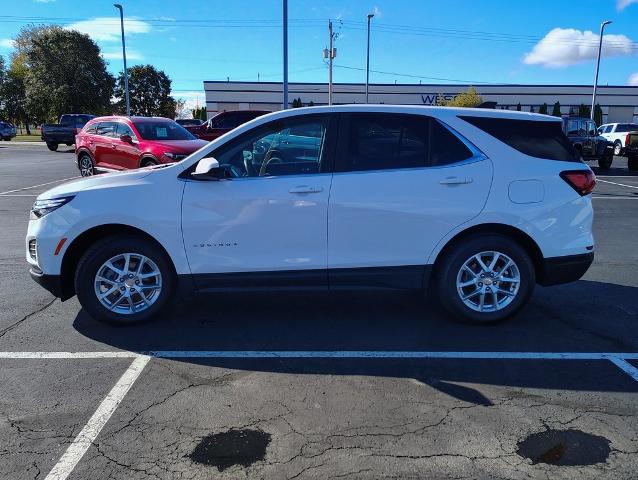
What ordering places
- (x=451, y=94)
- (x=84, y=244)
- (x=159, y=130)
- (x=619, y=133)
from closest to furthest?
(x=84, y=244), (x=159, y=130), (x=619, y=133), (x=451, y=94)

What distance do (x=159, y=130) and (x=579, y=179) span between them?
10889 mm

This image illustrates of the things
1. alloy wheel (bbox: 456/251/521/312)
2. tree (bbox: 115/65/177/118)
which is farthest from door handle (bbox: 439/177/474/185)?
tree (bbox: 115/65/177/118)

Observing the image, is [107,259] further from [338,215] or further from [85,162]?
[85,162]

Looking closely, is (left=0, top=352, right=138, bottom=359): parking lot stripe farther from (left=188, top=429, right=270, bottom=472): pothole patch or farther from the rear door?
the rear door

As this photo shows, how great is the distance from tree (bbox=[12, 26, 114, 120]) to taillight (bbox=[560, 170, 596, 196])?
52470 mm

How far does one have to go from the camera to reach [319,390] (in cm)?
356

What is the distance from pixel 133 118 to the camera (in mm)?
13484

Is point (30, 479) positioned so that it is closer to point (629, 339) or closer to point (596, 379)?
point (596, 379)

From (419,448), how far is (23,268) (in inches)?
223

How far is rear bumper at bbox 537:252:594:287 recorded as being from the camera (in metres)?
4.63

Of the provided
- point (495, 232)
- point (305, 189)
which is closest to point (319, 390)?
point (305, 189)

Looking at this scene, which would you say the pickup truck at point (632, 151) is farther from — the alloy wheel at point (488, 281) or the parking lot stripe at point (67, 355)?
the parking lot stripe at point (67, 355)

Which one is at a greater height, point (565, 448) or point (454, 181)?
point (454, 181)

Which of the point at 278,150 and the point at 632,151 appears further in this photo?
the point at 632,151
